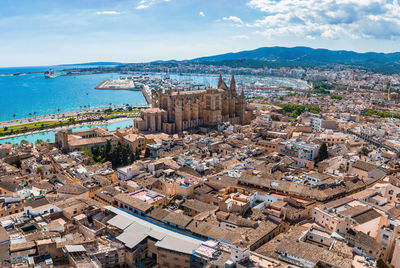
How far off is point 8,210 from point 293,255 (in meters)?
15.8

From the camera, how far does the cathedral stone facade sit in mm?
41688

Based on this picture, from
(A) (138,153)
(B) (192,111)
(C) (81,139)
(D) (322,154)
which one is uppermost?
(B) (192,111)

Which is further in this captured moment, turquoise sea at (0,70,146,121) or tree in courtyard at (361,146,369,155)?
turquoise sea at (0,70,146,121)

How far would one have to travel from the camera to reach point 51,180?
24406 millimetres

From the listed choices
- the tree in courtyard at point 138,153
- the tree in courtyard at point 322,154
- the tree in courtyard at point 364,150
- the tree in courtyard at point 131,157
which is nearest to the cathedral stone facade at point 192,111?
the tree in courtyard at point 138,153

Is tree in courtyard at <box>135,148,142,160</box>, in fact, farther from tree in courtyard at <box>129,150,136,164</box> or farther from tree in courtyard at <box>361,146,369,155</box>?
tree in courtyard at <box>361,146,369,155</box>

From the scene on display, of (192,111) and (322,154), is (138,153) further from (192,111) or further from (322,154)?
(322,154)

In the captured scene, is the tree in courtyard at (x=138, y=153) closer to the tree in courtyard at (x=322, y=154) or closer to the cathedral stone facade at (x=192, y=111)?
the cathedral stone facade at (x=192, y=111)

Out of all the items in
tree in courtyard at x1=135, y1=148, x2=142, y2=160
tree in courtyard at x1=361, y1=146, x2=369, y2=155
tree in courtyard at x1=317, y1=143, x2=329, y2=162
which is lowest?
tree in courtyard at x1=135, y1=148, x2=142, y2=160

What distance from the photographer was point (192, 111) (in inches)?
1747

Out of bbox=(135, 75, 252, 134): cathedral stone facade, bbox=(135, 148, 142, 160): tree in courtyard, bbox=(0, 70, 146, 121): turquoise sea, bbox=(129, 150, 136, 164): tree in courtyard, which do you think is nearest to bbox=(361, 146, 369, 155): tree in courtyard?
bbox=(135, 75, 252, 134): cathedral stone facade

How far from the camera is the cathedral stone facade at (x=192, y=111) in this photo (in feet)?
137

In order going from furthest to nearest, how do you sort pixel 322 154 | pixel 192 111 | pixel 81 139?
1. pixel 192 111
2. pixel 81 139
3. pixel 322 154

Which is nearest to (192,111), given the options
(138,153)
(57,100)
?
(138,153)
